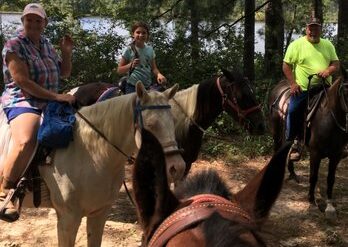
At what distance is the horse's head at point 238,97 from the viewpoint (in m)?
4.98

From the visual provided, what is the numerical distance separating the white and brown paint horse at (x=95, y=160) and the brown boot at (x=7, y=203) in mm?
245

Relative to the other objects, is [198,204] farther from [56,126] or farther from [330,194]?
[330,194]

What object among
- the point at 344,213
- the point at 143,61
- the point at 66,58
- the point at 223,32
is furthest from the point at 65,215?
the point at 223,32

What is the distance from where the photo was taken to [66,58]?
3.73 m

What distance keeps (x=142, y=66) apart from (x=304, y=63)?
81.7 inches

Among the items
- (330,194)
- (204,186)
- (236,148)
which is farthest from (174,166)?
(236,148)

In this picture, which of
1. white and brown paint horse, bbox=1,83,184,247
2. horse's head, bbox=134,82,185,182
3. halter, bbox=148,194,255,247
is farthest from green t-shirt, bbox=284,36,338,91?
halter, bbox=148,194,255,247

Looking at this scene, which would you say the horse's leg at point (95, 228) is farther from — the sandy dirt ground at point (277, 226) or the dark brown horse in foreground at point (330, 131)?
the dark brown horse in foreground at point (330, 131)

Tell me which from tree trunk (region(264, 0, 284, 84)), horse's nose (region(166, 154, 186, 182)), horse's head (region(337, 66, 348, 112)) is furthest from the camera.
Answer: tree trunk (region(264, 0, 284, 84))

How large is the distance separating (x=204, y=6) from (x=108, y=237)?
24.2 feet

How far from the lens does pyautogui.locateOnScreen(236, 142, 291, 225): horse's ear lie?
1324 mm

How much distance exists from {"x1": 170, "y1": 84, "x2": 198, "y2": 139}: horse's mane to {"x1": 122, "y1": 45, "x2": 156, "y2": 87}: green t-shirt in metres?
0.58

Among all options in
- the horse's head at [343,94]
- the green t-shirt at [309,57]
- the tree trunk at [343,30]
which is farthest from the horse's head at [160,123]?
the tree trunk at [343,30]

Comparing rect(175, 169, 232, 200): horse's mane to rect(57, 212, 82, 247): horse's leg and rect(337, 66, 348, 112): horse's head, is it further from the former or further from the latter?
rect(337, 66, 348, 112): horse's head
